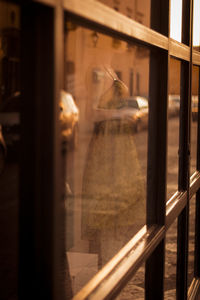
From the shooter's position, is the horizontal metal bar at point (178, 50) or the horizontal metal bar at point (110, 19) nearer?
the horizontal metal bar at point (110, 19)

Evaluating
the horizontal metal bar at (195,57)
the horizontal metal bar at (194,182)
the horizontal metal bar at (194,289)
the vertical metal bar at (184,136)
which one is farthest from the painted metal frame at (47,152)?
the horizontal metal bar at (194,289)

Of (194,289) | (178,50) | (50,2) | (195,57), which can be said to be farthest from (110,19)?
(194,289)

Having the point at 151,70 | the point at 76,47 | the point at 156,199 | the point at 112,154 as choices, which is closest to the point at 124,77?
the point at 151,70

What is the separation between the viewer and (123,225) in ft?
4.52

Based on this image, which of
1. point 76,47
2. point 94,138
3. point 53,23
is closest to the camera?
point 53,23

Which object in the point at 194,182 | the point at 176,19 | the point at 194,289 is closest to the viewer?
the point at 176,19

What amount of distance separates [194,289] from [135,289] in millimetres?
1094

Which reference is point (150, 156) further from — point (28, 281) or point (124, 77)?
point (28, 281)

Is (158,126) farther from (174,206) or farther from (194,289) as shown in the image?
(194,289)

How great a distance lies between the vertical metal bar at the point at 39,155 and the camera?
655mm

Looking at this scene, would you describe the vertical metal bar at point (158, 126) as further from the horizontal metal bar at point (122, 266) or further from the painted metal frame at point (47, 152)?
the painted metal frame at point (47, 152)

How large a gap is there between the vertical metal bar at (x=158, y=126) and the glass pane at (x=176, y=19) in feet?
0.82

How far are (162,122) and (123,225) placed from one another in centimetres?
32

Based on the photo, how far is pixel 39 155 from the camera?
2.20 feet
